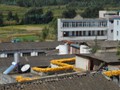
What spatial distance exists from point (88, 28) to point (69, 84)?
3777 cm

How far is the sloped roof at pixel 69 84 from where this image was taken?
11235 mm

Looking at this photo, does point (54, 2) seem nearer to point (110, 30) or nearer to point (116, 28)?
point (110, 30)

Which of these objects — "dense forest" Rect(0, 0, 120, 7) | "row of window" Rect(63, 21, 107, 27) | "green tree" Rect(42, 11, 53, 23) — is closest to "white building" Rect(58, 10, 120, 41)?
"row of window" Rect(63, 21, 107, 27)

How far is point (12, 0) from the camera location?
13188cm

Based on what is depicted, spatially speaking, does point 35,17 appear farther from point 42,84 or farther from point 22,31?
point 42,84

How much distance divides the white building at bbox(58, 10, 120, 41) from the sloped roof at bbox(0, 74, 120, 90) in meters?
35.9

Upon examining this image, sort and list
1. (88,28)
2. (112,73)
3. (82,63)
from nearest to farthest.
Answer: (112,73), (82,63), (88,28)

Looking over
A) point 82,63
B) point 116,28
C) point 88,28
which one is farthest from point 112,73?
point 116,28

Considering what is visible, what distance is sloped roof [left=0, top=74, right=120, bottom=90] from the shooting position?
11235 mm

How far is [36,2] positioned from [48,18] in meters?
39.3

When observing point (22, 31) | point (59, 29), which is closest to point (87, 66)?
point (59, 29)

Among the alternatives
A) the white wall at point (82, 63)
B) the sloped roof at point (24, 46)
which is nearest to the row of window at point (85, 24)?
the sloped roof at point (24, 46)

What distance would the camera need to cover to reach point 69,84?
12.0 metres

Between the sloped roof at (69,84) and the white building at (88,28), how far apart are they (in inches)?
1414
